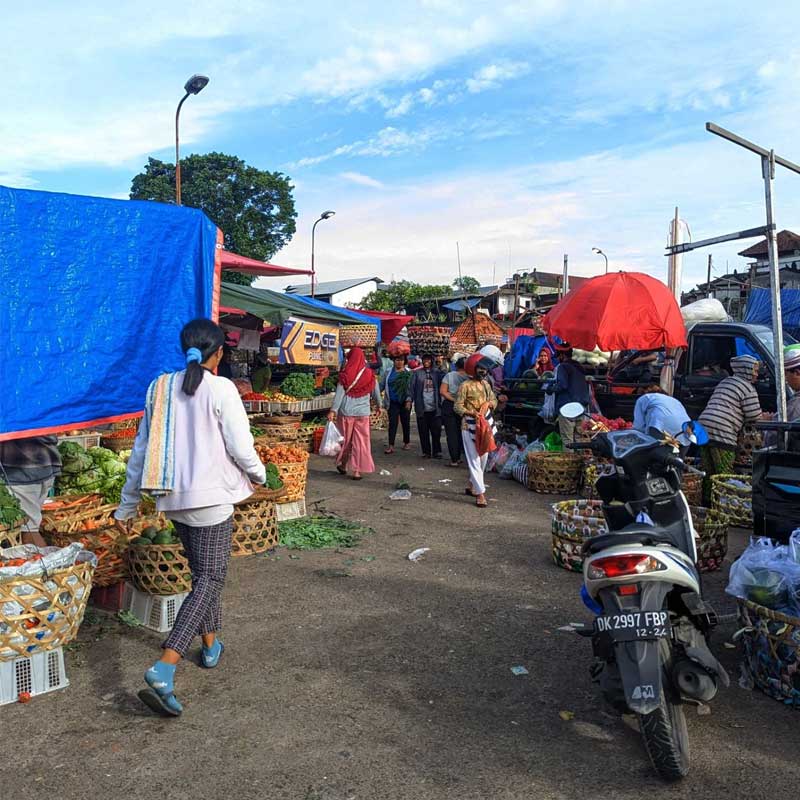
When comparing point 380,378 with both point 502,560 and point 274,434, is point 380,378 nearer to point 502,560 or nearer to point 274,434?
point 274,434

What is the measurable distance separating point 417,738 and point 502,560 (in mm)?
3231

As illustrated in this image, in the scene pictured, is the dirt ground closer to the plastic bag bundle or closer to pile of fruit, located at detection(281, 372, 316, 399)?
the plastic bag bundle

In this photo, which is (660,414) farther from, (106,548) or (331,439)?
(331,439)

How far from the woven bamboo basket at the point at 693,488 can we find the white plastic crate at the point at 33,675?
6.88 meters

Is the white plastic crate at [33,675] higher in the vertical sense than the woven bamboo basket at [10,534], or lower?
lower

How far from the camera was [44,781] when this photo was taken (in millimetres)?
3223

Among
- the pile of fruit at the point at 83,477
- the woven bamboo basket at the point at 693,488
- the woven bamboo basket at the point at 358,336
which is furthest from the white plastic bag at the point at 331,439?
the woven bamboo basket at the point at 693,488

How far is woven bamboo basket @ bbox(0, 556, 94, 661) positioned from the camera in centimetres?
380

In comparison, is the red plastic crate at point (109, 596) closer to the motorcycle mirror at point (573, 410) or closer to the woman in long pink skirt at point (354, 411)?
the motorcycle mirror at point (573, 410)

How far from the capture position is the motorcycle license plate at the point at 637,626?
3.21m

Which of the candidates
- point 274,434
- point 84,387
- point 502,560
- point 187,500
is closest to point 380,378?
point 274,434

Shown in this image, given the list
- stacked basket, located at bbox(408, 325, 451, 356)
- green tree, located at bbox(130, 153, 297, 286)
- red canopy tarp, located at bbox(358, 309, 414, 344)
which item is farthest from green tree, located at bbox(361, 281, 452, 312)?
red canopy tarp, located at bbox(358, 309, 414, 344)

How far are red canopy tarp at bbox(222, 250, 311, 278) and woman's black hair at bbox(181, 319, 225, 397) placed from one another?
21.3 feet

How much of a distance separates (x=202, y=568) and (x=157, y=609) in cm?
122
